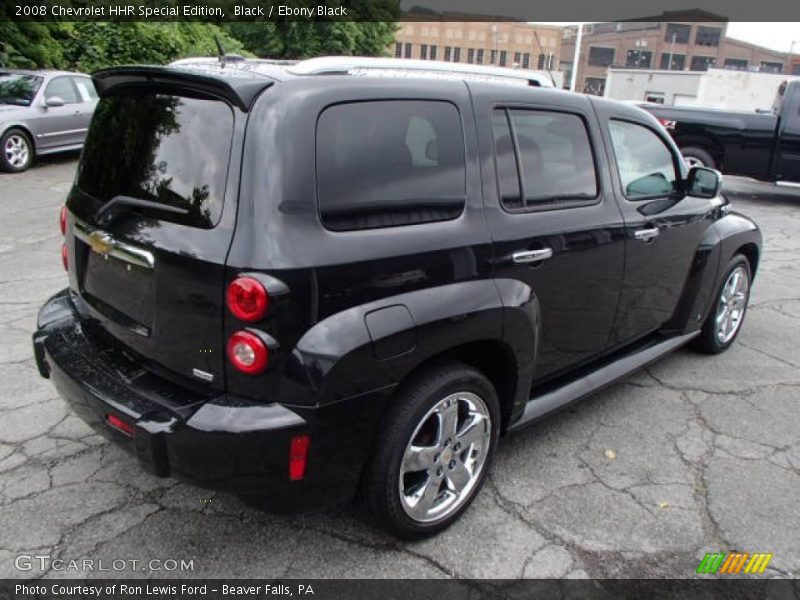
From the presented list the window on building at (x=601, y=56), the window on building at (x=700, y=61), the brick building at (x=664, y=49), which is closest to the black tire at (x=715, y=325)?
the brick building at (x=664, y=49)

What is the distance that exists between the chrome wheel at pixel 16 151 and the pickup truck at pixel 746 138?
1060 centimetres

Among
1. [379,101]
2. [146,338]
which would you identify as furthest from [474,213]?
[146,338]

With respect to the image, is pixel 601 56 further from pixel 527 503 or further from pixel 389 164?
pixel 389 164

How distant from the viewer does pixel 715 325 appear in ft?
14.8

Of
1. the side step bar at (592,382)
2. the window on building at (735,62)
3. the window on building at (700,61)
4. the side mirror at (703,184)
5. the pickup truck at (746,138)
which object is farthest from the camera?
the window on building at (735,62)

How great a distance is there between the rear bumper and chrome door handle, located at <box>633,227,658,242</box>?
202cm

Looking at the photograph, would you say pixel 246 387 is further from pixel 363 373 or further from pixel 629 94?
pixel 629 94

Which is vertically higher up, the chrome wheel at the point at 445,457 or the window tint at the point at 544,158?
the window tint at the point at 544,158

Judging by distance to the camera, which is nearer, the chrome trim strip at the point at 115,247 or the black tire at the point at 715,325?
the chrome trim strip at the point at 115,247

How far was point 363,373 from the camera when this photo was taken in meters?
2.22

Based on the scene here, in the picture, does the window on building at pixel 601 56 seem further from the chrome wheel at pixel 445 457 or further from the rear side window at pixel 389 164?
the chrome wheel at pixel 445 457

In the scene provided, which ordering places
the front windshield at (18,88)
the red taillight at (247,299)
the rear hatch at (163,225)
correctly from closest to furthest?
the red taillight at (247,299), the rear hatch at (163,225), the front windshield at (18,88)

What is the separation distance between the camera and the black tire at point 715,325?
A: 443cm

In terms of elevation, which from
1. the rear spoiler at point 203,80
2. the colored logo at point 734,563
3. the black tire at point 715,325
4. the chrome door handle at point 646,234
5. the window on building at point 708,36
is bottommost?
the colored logo at point 734,563
